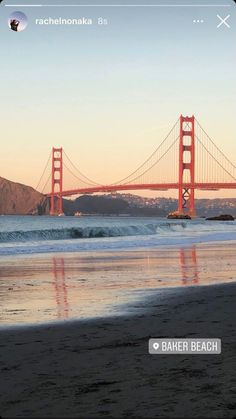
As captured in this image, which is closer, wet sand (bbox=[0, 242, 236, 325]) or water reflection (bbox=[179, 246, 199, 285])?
wet sand (bbox=[0, 242, 236, 325])

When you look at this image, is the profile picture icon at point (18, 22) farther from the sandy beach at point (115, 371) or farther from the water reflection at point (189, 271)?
the water reflection at point (189, 271)

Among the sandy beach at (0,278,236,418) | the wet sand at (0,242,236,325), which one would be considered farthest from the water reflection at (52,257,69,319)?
the sandy beach at (0,278,236,418)

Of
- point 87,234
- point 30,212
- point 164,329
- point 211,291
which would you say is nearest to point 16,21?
point 164,329

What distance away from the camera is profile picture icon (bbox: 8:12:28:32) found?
3490 mm

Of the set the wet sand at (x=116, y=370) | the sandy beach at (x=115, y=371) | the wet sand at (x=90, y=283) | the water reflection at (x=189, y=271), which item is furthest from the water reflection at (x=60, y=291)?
the water reflection at (x=189, y=271)

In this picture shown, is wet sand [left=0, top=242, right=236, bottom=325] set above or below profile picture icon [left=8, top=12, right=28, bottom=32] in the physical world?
below

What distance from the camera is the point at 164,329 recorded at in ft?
17.9

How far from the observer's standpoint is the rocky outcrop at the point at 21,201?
97.9 m

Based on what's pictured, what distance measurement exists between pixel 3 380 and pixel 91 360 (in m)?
0.68

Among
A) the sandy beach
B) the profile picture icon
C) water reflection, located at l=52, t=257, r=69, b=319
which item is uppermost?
the profile picture icon

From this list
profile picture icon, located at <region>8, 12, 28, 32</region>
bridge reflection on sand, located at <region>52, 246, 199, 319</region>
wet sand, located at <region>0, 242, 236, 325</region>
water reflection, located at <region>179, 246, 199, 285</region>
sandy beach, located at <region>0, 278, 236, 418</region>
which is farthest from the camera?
water reflection, located at <region>179, 246, 199, 285</region>

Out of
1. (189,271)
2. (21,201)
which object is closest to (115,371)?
(189,271)

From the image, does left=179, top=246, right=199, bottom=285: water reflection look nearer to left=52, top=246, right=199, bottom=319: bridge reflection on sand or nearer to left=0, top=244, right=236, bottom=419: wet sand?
left=52, top=246, right=199, bottom=319: bridge reflection on sand

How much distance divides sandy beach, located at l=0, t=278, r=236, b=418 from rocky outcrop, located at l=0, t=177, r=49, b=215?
8949cm
